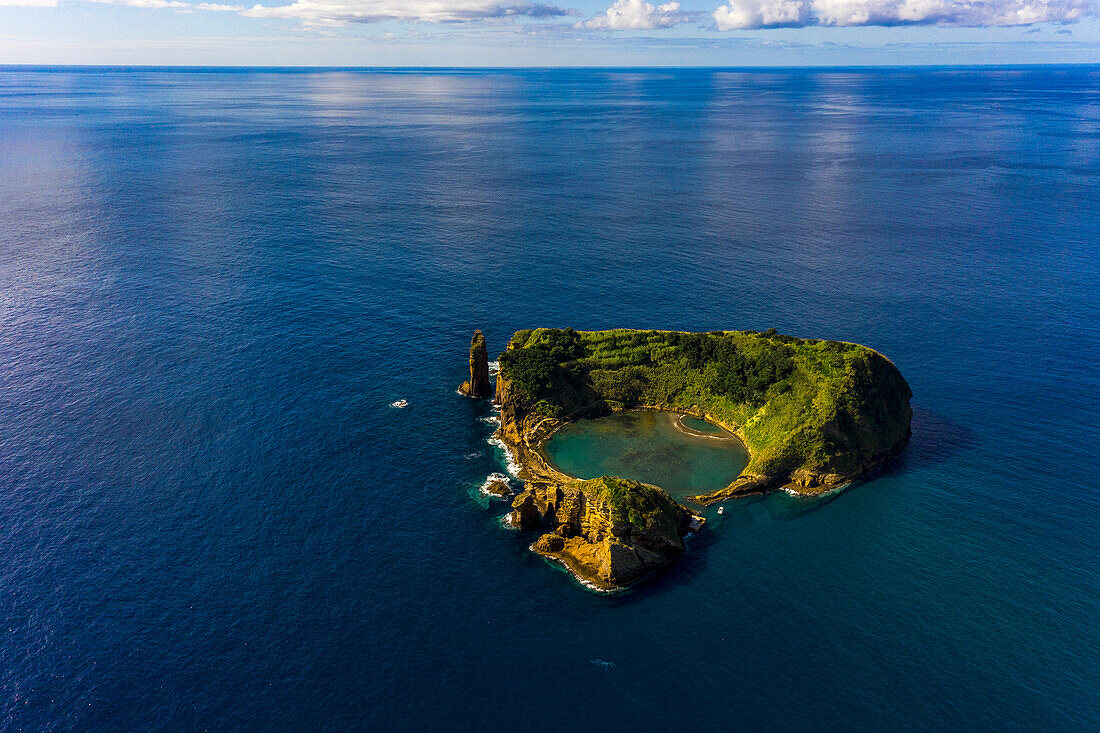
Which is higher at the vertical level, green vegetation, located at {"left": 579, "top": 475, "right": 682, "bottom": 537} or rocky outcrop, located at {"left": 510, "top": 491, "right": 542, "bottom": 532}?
green vegetation, located at {"left": 579, "top": 475, "right": 682, "bottom": 537}

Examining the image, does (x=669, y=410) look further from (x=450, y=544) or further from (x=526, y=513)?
(x=450, y=544)

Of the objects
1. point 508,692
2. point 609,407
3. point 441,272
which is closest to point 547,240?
point 441,272

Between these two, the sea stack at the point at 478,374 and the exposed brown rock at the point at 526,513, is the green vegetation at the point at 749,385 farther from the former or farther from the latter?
the exposed brown rock at the point at 526,513

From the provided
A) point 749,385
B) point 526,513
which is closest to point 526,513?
point 526,513

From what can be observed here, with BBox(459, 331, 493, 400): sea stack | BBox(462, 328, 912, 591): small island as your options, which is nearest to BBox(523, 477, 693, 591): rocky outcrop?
BBox(462, 328, 912, 591): small island

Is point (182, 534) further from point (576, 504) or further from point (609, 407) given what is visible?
point (609, 407)

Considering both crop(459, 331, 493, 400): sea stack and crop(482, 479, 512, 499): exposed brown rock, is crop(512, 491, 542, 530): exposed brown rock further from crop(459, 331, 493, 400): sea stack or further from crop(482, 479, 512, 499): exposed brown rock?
crop(459, 331, 493, 400): sea stack

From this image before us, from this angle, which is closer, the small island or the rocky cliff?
the small island
